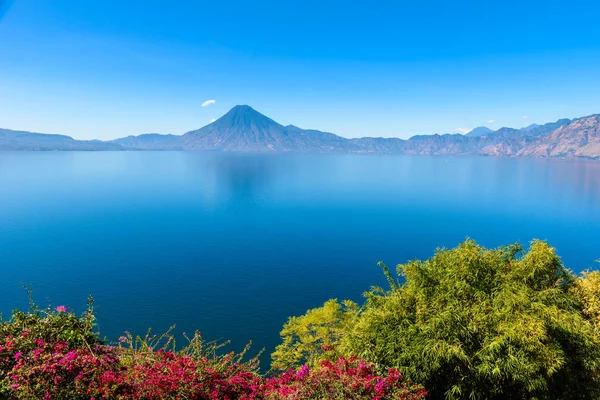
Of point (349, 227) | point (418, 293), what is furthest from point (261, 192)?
point (418, 293)

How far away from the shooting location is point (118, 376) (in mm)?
10633

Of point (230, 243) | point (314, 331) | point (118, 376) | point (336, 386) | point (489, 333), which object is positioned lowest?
point (230, 243)

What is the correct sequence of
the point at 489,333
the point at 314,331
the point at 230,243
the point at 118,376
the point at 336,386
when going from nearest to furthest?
the point at 118,376
the point at 336,386
the point at 489,333
the point at 314,331
the point at 230,243

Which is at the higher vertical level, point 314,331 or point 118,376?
point 118,376

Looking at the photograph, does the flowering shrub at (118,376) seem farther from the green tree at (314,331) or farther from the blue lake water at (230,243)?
the blue lake water at (230,243)

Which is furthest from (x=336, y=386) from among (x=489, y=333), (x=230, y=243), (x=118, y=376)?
(x=230, y=243)

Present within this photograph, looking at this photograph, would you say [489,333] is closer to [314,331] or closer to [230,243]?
[314,331]

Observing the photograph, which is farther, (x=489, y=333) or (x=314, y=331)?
(x=314, y=331)

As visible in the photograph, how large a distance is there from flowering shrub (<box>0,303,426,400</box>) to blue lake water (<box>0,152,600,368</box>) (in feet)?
107

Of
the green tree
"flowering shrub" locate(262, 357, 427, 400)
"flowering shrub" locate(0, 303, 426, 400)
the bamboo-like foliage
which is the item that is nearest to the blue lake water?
the green tree

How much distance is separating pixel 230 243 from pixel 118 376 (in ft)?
231

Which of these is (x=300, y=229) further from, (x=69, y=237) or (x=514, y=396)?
(x=514, y=396)

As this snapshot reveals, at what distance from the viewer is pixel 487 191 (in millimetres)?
174875

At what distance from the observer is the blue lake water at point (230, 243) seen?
167 feet
